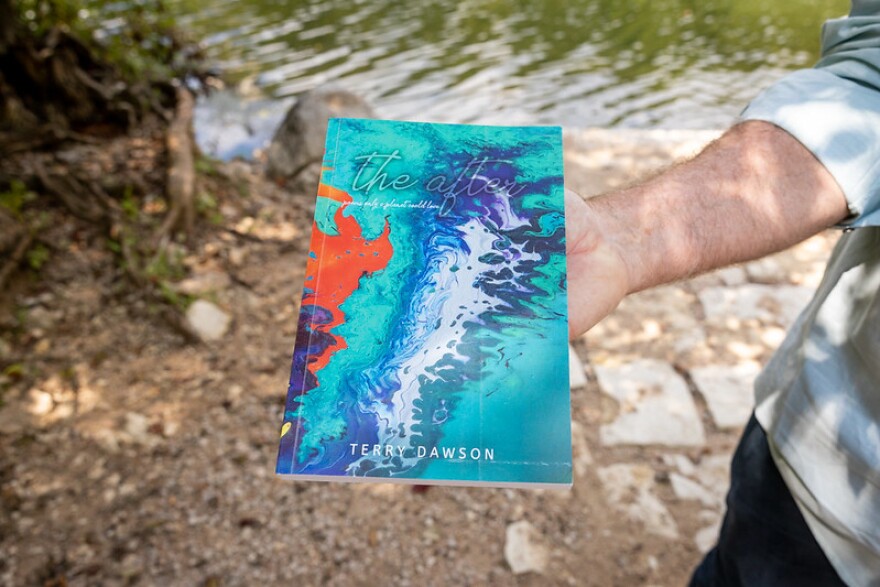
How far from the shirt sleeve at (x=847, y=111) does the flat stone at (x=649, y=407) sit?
204 centimetres

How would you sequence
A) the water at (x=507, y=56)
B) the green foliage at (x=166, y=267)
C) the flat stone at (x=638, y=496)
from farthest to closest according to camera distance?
the water at (x=507, y=56)
the green foliage at (x=166, y=267)
the flat stone at (x=638, y=496)

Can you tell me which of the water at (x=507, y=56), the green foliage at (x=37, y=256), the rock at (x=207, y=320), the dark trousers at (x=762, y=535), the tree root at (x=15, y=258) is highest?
the dark trousers at (x=762, y=535)

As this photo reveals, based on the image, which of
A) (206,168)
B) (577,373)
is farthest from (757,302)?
(206,168)

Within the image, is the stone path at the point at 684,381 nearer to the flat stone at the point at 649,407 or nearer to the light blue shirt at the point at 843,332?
the flat stone at the point at 649,407

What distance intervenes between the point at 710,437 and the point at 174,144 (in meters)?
4.29

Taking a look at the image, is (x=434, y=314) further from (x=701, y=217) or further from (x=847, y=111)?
(x=847, y=111)

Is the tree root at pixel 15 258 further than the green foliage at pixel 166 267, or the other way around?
the green foliage at pixel 166 267

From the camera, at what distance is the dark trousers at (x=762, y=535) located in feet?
4.78

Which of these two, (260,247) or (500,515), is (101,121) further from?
(500,515)

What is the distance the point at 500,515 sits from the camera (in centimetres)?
272

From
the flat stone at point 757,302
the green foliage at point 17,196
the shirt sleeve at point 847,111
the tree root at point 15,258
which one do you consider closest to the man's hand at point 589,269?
the shirt sleeve at point 847,111

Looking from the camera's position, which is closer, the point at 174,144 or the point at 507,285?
the point at 507,285

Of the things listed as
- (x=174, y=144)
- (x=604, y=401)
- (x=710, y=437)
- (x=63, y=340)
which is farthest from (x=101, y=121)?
(x=710, y=437)

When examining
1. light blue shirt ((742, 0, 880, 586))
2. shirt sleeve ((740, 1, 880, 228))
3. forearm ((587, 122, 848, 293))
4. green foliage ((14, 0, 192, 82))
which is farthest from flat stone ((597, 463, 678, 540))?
green foliage ((14, 0, 192, 82))
